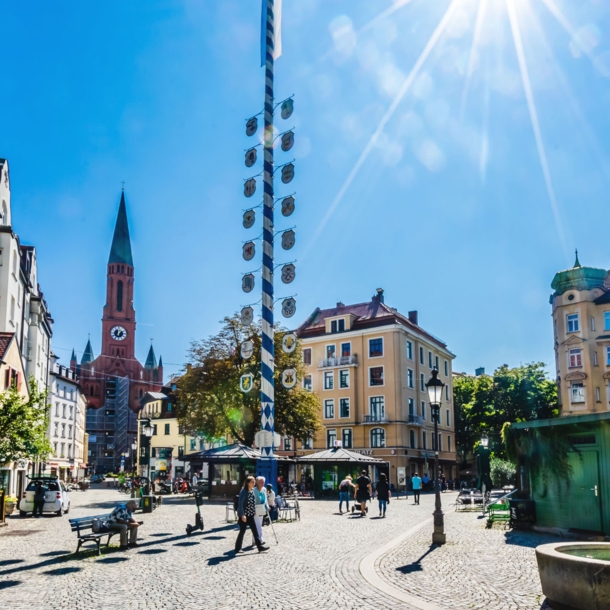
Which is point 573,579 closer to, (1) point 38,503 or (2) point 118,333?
(1) point 38,503

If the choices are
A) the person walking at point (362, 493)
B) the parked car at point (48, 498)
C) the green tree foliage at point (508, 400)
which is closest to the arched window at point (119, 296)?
the green tree foliage at point (508, 400)

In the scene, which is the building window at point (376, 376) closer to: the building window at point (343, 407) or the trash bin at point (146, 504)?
the building window at point (343, 407)

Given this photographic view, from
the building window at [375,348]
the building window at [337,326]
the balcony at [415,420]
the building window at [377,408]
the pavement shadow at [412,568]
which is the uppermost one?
the building window at [337,326]

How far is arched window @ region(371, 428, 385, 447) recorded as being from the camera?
58.9m

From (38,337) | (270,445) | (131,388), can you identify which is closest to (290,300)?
(270,445)

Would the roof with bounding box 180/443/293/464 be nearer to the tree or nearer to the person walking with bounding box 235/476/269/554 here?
the tree

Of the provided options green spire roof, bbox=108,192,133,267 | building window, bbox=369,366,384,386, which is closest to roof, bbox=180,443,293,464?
building window, bbox=369,366,384,386

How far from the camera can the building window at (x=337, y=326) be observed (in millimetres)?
64062

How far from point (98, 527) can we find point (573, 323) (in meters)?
45.7

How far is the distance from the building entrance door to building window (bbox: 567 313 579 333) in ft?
123

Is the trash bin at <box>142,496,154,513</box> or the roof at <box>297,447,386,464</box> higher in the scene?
the roof at <box>297,447,386,464</box>

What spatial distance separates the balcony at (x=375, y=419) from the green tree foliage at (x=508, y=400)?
392 inches

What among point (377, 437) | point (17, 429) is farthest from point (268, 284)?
point (377, 437)

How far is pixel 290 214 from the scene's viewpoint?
2473cm
